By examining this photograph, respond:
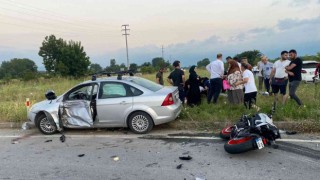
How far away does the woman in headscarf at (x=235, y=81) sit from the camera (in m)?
8.93

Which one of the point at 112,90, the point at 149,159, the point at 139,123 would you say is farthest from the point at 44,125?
the point at 149,159

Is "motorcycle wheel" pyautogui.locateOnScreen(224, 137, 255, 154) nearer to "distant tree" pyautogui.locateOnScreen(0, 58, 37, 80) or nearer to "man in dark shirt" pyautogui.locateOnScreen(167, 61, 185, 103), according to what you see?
"man in dark shirt" pyautogui.locateOnScreen(167, 61, 185, 103)

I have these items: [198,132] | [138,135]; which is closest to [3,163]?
[138,135]

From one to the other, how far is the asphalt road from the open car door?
1.82 ft

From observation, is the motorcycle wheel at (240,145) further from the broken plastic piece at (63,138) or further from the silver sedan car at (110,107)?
the broken plastic piece at (63,138)

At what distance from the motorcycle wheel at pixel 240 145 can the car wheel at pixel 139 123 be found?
2.36 meters

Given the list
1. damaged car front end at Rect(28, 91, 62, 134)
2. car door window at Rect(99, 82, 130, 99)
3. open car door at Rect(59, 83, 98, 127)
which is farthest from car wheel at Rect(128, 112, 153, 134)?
damaged car front end at Rect(28, 91, 62, 134)

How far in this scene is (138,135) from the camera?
7.42 m

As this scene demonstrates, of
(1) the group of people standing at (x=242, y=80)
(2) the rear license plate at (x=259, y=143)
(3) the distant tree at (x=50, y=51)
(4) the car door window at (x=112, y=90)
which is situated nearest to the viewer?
(2) the rear license plate at (x=259, y=143)

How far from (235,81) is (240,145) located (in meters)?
3.78

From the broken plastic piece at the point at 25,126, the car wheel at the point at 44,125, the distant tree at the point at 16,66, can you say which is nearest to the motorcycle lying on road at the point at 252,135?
the car wheel at the point at 44,125

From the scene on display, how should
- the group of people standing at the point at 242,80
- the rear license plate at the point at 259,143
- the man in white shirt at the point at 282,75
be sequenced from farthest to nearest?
the man in white shirt at the point at 282,75 < the group of people standing at the point at 242,80 < the rear license plate at the point at 259,143

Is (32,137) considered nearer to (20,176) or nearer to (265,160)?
(20,176)

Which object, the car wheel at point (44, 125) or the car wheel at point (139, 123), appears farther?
the car wheel at point (44, 125)
